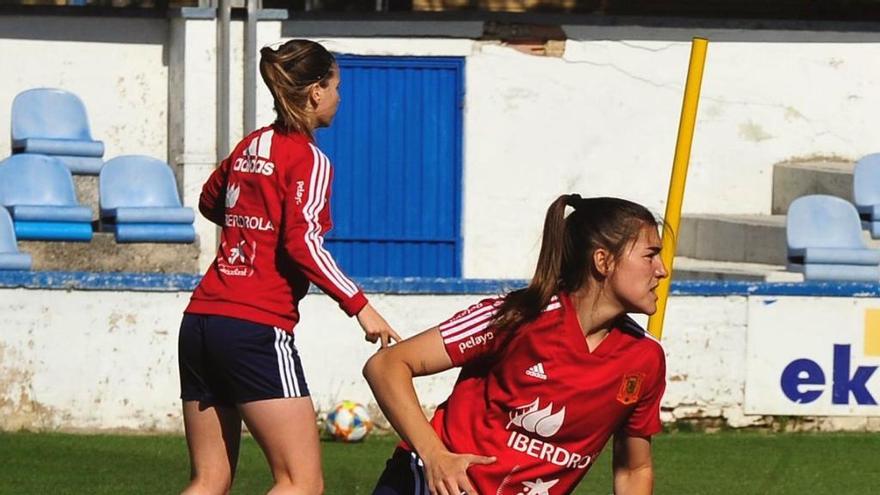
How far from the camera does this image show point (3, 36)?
587 inches

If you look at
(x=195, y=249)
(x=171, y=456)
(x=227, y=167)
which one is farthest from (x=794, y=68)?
(x=227, y=167)

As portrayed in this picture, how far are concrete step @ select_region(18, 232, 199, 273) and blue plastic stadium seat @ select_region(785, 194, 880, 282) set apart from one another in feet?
15.1

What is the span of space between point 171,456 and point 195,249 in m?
4.65

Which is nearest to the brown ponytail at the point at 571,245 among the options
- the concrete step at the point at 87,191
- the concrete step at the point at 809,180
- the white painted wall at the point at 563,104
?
the concrete step at the point at 87,191

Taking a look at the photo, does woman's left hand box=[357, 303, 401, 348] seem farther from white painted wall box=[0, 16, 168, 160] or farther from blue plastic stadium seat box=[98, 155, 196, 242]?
white painted wall box=[0, 16, 168, 160]

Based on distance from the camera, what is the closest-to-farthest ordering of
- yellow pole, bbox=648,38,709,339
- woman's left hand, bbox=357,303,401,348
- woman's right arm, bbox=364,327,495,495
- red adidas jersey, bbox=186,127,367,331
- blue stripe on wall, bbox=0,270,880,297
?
woman's right arm, bbox=364,327,495,495 < woman's left hand, bbox=357,303,401,348 < red adidas jersey, bbox=186,127,367,331 < yellow pole, bbox=648,38,709,339 < blue stripe on wall, bbox=0,270,880,297

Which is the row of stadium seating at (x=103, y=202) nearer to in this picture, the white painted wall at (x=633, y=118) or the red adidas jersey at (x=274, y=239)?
the white painted wall at (x=633, y=118)

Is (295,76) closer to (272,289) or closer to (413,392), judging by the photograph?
(272,289)

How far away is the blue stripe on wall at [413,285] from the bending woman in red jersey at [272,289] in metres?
4.17

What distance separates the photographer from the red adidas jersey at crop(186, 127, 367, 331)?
5309 mm

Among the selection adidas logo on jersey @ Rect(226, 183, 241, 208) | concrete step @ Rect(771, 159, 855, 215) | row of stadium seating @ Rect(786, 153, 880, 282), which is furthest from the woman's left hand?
concrete step @ Rect(771, 159, 855, 215)

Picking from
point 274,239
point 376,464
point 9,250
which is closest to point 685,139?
point 274,239

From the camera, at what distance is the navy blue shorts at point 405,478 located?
4059 millimetres

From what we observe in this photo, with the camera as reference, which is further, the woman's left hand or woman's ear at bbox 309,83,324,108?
woman's ear at bbox 309,83,324,108
